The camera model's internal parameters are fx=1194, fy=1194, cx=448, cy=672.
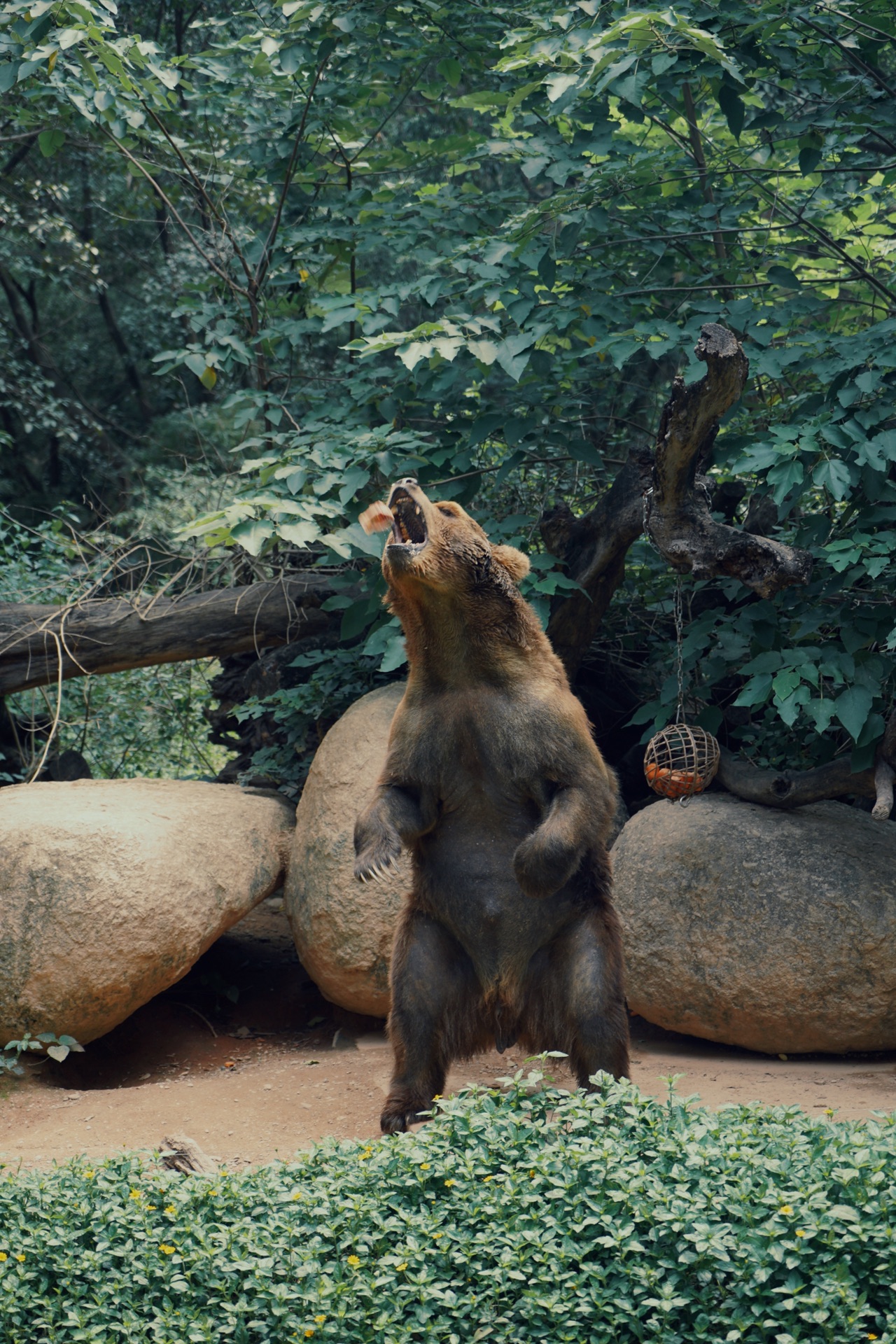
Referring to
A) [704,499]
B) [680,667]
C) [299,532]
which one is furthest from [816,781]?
[299,532]

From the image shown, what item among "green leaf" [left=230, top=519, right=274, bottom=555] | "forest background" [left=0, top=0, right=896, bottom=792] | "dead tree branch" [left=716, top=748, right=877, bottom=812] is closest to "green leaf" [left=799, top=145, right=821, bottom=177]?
"forest background" [left=0, top=0, right=896, bottom=792]

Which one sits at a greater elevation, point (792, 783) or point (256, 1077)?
point (792, 783)

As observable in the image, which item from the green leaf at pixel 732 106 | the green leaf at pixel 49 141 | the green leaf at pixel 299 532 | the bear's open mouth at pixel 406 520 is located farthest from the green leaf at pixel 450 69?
the bear's open mouth at pixel 406 520

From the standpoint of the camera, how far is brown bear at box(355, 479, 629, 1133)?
144 inches

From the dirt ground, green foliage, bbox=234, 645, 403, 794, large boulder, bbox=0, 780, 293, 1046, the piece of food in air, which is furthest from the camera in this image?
green foliage, bbox=234, 645, 403, 794

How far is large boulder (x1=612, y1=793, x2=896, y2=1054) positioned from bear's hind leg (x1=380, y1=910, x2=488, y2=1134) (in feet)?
4.96

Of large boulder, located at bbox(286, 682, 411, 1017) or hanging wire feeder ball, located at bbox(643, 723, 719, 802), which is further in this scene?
large boulder, located at bbox(286, 682, 411, 1017)

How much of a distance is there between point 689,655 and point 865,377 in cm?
159

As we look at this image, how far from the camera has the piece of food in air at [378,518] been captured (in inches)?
137

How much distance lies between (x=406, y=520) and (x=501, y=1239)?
77.2 inches

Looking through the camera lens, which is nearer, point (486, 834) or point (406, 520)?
point (406, 520)

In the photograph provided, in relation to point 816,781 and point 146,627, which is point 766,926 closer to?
point 816,781

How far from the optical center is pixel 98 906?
515cm

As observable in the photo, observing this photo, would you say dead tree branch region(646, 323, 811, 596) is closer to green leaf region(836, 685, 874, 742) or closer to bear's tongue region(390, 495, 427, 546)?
green leaf region(836, 685, 874, 742)
